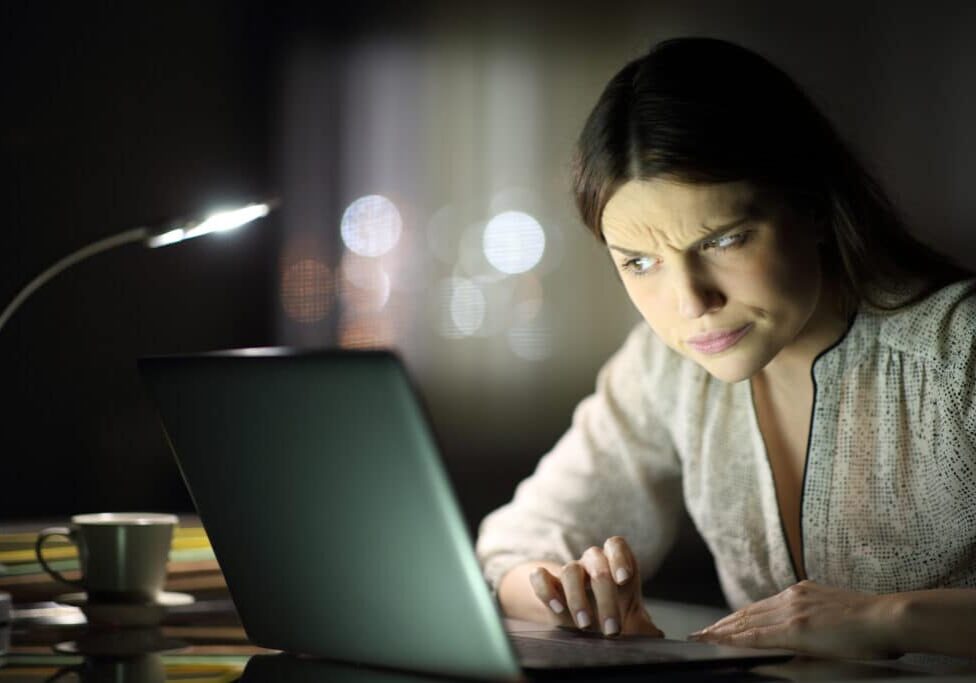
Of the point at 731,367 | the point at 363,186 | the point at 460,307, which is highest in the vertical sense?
the point at 363,186

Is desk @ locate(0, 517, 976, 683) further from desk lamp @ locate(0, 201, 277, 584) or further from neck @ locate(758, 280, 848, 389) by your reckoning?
neck @ locate(758, 280, 848, 389)

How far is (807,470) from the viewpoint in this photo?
1492mm

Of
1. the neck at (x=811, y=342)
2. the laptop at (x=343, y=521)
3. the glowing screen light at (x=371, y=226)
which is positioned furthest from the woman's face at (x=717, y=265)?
the glowing screen light at (x=371, y=226)

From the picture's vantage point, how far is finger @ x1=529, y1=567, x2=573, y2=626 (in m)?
1.14

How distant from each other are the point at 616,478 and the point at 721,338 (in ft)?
1.35

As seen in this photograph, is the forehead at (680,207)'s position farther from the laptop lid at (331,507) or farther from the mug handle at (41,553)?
the mug handle at (41,553)

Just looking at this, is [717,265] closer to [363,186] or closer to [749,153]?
[749,153]

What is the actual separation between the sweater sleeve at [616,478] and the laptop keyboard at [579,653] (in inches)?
23.2

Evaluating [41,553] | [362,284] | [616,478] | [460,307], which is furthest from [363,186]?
[41,553]

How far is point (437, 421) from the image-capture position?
3.16 metres

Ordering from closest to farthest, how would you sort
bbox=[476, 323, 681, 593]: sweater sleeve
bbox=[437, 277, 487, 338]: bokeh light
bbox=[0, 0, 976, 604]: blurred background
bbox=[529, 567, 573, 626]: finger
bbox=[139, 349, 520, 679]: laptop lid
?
bbox=[139, 349, 520, 679]: laptop lid, bbox=[529, 567, 573, 626]: finger, bbox=[476, 323, 681, 593]: sweater sleeve, bbox=[0, 0, 976, 604]: blurred background, bbox=[437, 277, 487, 338]: bokeh light

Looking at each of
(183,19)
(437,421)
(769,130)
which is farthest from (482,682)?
(437,421)

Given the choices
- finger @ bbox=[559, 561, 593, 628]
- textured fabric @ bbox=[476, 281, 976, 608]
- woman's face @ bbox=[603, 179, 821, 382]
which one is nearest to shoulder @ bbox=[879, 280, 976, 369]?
textured fabric @ bbox=[476, 281, 976, 608]

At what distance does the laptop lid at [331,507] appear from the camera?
30.4 inches
